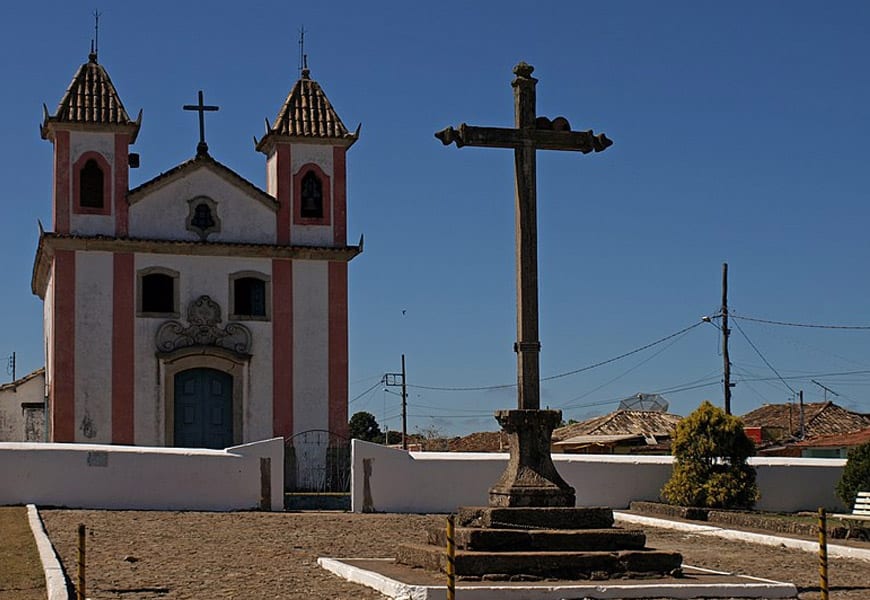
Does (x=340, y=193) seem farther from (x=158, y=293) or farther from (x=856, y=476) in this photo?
(x=856, y=476)

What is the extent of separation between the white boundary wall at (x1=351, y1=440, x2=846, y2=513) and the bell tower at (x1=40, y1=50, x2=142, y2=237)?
931cm

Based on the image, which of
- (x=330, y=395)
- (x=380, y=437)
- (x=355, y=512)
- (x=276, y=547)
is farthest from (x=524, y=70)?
(x=380, y=437)

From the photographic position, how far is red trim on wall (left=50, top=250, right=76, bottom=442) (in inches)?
1023

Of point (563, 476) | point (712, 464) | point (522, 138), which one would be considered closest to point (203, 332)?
point (563, 476)

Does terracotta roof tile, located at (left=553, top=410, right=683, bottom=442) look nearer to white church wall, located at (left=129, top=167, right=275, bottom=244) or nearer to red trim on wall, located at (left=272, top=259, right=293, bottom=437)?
red trim on wall, located at (left=272, top=259, right=293, bottom=437)

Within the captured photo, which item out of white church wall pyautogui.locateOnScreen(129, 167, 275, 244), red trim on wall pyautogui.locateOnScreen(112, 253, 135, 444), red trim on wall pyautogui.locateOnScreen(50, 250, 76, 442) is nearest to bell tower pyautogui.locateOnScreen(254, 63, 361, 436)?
white church wall pyautogui.locateOnScreen(129, 167, 275, 244)

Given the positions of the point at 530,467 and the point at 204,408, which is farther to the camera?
the point at 204,408

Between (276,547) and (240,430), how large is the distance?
1267 cm

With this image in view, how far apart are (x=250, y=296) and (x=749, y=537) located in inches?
563

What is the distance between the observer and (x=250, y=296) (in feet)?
91.3

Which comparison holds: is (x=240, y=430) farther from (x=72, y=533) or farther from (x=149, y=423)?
(x=72, y=533)

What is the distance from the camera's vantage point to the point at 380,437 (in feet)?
222

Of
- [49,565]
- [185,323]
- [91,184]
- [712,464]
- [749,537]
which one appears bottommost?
[749,537]

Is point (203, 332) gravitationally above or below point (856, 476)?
above
